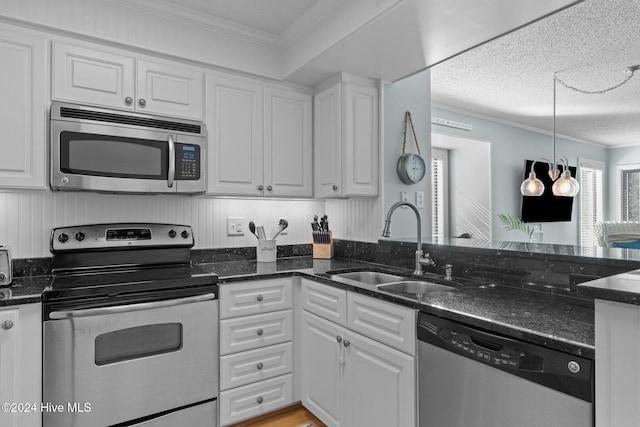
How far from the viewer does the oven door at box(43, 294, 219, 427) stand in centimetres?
168

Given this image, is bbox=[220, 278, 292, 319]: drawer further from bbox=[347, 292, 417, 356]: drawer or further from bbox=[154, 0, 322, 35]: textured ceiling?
bbox=[154, 0, 322, 35]: textured ceiling

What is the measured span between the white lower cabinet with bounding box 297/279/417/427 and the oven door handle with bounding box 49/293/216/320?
0.62m

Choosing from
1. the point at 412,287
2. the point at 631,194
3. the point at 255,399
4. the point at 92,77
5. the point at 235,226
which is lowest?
the point at 255,399

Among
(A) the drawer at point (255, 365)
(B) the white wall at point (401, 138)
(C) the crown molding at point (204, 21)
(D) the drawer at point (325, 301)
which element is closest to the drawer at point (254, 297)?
(D) the drawer at point (325, 301)

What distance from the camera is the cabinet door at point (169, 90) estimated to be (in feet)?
7.24

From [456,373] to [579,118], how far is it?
5366 mm

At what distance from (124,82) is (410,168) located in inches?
73.3

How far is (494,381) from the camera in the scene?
3.99ft

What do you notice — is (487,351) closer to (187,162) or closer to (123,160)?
(187,162)

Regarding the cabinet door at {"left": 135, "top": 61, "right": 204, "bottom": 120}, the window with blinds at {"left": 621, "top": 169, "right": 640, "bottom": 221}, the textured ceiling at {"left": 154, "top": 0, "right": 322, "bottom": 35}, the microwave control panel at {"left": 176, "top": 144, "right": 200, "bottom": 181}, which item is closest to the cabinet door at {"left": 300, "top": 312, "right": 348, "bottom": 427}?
the microwave control panel at {"left": 176, "top": 144, "right": 200, "bottom": 181}

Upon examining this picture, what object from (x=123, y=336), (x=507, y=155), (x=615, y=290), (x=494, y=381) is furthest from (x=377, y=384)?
(x=507, y=155)

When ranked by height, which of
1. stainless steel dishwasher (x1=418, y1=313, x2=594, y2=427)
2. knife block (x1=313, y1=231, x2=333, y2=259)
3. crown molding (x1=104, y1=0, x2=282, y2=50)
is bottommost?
stainless steel dishwasher (x1=418, y1=313, x2=594, y2=427)

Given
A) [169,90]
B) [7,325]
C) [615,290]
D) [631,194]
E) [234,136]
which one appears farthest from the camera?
[631,194]

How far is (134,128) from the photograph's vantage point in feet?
6.95
